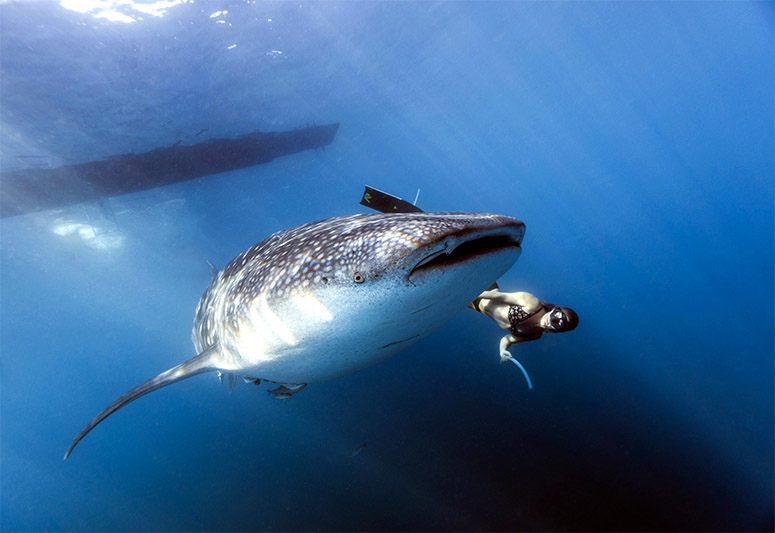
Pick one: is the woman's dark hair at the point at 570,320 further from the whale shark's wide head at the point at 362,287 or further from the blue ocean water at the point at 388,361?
the blue ocean water at the point at 388,361

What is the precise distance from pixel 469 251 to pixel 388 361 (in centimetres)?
1152

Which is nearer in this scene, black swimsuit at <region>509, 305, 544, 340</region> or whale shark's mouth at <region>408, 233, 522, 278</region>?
whale shark's mouth at <region>408, 233, 522, 278</region>

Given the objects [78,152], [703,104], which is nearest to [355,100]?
[78,152]

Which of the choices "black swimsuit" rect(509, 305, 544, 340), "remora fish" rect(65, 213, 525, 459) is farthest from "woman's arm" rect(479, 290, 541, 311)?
"remora fish" rect(65, 213, 525, 459)

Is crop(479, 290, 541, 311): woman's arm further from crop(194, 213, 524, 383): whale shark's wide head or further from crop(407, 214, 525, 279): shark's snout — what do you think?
crop(407, 214, 525, 279): shark's snout

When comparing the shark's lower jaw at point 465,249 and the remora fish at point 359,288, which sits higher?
the shark's lower jaw at point 465,249

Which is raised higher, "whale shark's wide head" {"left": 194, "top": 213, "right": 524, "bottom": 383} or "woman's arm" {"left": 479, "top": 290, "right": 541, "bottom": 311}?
"whale shark's wide head" {"left": 194, "top": 213, "right": 524, "bottom": 383}

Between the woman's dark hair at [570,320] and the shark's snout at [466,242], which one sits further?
the woman's dark hair at [570,320]

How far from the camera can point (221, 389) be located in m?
20.5

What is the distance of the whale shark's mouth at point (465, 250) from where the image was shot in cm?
171

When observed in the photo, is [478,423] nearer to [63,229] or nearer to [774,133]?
[63,229]

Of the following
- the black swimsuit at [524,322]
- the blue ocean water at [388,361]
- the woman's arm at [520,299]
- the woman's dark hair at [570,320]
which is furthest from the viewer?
the blue ocean water at [388,361]

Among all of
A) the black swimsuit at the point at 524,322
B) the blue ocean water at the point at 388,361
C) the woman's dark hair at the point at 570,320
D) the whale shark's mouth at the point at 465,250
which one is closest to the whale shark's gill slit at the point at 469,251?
the whale shark's mouth at the point at 465,250

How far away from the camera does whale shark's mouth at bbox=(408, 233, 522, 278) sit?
5.62 ft
